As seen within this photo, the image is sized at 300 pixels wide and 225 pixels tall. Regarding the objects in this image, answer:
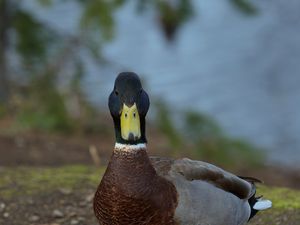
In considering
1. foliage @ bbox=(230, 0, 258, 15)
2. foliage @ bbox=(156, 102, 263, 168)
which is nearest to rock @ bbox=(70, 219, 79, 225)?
foliage @ bbox=(156, 102, 263, 168)

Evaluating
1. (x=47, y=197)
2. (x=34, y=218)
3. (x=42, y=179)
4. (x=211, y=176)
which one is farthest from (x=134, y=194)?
(x=42, y=179)

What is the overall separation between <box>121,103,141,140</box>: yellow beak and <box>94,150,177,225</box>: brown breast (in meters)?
0.11

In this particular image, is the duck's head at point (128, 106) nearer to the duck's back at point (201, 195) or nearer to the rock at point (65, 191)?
the duck's back at point (201, 195)

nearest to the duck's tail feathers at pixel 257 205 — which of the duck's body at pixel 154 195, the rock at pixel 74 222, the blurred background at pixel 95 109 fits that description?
the duck's body at pixel 154 195

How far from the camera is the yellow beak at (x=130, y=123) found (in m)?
3.26

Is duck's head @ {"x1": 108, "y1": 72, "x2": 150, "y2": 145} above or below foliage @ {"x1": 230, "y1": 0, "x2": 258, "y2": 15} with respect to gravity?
below

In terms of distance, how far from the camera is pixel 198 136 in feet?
22.6

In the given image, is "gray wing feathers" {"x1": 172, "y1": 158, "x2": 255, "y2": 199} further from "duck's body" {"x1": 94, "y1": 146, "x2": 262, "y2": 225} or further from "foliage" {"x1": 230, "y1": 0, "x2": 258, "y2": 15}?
"foliage" {"x1": 230, "y1": 0, "x2": 258, "y2": 15}

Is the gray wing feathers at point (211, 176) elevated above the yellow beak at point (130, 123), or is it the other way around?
the yellow beak at point (130, 123)

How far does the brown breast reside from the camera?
332 cm

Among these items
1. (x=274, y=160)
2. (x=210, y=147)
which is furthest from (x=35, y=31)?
(x=274, y=160)

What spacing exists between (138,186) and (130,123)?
0.27 m

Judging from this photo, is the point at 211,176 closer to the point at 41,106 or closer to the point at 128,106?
the point at 128,106

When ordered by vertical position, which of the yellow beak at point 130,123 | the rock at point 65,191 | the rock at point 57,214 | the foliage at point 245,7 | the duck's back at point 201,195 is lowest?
the rock at point 57,214
